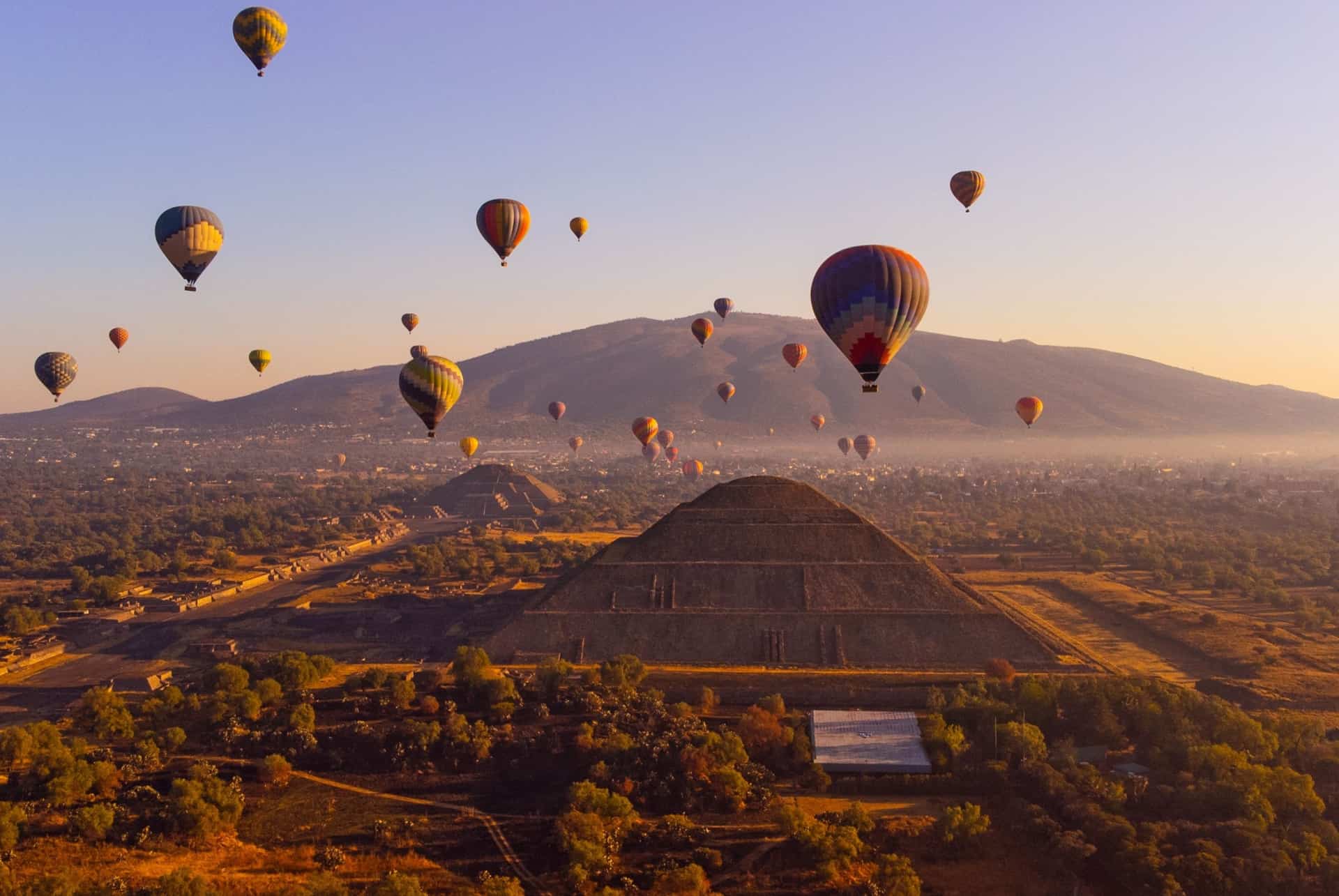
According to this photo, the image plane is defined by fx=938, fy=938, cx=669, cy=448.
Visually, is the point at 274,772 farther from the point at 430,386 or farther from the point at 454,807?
the point at 430,386

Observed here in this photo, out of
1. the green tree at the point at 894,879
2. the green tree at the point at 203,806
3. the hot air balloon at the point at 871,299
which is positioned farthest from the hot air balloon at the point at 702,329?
the green tree at the point at 894,879

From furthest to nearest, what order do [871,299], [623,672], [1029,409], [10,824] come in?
1. [1029,409]
2. [623,672]
3. [871,299]
4. [10,824]

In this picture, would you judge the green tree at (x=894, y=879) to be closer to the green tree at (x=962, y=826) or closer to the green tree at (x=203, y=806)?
Answer: the green tree at (x=962, y=826)

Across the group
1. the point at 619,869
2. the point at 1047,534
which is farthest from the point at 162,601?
the point at 1047,534

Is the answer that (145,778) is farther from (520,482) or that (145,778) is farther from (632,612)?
(520,482)

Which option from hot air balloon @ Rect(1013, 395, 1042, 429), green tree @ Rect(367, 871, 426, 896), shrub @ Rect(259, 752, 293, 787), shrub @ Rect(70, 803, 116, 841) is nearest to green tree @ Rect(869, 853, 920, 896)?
green tree @ Rect(367, 871, 426, 896)

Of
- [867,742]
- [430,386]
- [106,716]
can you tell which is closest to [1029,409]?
[430,386]

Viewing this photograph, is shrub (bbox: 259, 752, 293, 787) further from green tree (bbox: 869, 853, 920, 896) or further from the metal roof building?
green tree (bbox: 869, 853, 920, 896)
